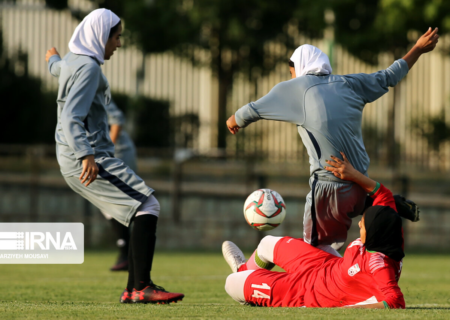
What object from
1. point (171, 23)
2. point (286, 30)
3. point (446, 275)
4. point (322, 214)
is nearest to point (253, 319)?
point (322, 214)

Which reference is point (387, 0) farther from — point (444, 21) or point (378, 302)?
point (378, 302)

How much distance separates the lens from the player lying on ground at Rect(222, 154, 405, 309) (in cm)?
434

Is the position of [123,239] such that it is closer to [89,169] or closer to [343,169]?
[89,169]

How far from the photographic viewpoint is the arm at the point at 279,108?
4.93 m

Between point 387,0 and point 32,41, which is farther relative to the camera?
point 32,41

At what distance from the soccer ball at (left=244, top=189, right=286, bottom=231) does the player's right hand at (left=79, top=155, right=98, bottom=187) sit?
4.62ft

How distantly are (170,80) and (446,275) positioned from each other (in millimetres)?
22330

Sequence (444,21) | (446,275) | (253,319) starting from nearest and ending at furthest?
(253,319), (446,275), (444,21)

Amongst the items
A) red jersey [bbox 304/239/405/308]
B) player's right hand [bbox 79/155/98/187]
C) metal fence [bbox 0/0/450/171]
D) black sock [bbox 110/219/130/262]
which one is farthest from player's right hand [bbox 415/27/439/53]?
metal fence [bbox 0/0/450/171]

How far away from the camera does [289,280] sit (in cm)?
471

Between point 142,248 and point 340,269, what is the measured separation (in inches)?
54.9

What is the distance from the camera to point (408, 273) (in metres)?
8.90

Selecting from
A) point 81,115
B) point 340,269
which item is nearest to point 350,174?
point 340,269

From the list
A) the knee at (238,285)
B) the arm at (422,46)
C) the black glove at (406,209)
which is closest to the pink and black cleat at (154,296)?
the knee at (238,285)
